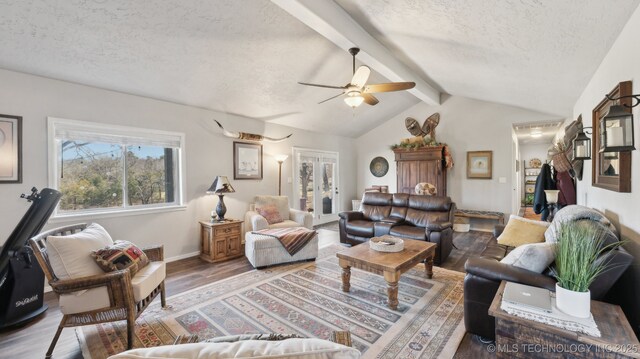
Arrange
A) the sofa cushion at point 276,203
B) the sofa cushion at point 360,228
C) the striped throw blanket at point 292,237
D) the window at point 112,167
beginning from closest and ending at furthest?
1. the window at point 112,167
2. the striped throw blanket at point 292,237
3. the sofa cushion at point 360,228
4. the sofa cushion at point 276,203

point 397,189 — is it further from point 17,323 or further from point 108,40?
point 17,323

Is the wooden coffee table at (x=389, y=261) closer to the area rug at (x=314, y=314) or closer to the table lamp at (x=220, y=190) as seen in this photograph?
the area rug at (x=314, y=314)

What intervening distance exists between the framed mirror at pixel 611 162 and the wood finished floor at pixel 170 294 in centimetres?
155

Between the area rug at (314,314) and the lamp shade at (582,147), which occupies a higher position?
the lamp shade at (582,147)

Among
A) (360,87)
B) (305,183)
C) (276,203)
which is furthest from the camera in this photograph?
(305,183)

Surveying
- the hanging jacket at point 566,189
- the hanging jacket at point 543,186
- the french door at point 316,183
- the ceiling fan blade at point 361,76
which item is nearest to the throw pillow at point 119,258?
the ceiling fan blade at point 361,76

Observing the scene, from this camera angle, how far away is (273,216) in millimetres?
4742

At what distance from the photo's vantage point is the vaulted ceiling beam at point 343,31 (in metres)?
2.68

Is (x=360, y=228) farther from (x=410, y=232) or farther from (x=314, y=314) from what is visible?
(x=314, y=314)

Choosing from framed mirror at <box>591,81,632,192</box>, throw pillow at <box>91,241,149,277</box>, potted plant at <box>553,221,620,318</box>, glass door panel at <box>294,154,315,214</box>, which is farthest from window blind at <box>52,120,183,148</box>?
framed mirror at <box>591,81,632,192</box>

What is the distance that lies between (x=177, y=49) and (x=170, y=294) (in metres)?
2.77

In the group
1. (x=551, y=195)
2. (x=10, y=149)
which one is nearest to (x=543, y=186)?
(x=551, y=195)

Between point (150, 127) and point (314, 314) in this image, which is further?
point (150, 127)

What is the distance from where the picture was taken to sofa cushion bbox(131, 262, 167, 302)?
2158 mm
